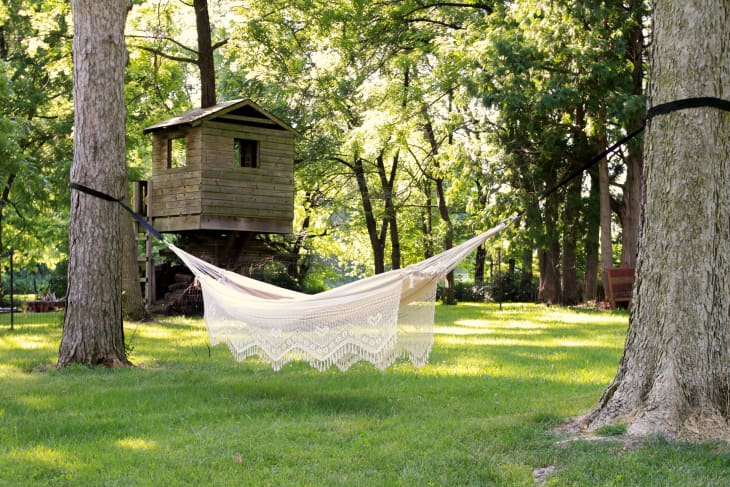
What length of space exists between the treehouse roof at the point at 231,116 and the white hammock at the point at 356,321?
11.7m

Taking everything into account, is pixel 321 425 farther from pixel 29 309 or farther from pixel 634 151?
pixel 29 309

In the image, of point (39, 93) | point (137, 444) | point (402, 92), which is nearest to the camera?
point (137, 444)

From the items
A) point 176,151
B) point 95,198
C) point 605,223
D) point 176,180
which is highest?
point 176,151

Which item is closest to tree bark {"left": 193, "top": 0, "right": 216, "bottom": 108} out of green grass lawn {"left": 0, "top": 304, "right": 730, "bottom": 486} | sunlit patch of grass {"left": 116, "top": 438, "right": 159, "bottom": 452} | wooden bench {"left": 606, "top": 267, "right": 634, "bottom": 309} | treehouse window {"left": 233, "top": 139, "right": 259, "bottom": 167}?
treehouse window {"left": 233, "top": 139, "right": 259, "bottom": 167}

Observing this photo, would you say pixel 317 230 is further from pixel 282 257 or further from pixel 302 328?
pixel 302 328

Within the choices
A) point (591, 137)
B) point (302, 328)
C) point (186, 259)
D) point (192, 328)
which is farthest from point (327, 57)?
point (302, 328)

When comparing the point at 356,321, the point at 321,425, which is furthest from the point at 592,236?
the point at 321,425

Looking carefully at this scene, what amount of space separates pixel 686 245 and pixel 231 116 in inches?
570

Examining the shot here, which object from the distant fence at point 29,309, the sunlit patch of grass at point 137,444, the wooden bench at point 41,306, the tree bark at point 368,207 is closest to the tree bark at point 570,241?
the tree bark at point 368,207

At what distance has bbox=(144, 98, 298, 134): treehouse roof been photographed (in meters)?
17.9

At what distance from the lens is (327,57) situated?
23.1 metres

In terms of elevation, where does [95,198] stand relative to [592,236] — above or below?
below

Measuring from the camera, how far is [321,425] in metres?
5.88

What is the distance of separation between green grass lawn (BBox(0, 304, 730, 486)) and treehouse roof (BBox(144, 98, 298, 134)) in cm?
823
